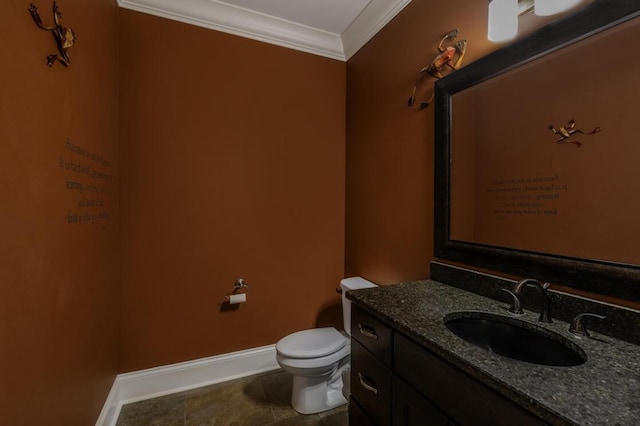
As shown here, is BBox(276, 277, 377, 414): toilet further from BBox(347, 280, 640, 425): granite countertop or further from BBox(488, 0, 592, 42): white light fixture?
BBox(488, 0, 592, 42): white light fixture

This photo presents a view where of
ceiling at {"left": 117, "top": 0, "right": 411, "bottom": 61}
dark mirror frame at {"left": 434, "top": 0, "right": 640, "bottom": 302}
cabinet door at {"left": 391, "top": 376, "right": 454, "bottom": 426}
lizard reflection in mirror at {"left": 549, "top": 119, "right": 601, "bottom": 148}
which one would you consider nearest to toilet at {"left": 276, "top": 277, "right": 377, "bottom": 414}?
cabinet door at {"left": 391, "top": 376, "right": 454, "bottom": 426}

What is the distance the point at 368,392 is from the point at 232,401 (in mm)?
1171

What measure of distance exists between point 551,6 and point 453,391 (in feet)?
4.39

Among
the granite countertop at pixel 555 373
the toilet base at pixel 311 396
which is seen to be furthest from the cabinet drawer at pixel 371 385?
the toilet base at pixel 311 396

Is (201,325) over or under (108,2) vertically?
under

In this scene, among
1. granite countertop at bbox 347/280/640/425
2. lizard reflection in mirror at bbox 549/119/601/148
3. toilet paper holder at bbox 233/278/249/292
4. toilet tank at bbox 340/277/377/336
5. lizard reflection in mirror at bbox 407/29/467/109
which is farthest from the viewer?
toilet paper holder at bbox 233/278/249/292

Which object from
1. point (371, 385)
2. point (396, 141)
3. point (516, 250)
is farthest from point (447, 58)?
point (371, 385)

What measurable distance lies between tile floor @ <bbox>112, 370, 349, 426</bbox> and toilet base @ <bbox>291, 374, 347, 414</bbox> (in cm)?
3

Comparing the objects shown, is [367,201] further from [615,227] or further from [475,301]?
[615,227]

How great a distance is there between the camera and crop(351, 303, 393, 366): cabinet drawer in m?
1.05

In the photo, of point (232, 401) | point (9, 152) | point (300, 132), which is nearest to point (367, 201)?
point (300, 132)

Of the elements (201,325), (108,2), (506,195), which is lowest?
(201,325)

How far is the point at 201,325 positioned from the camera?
2051 millimetres

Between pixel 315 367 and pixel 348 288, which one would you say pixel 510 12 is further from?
pixel 315 367
